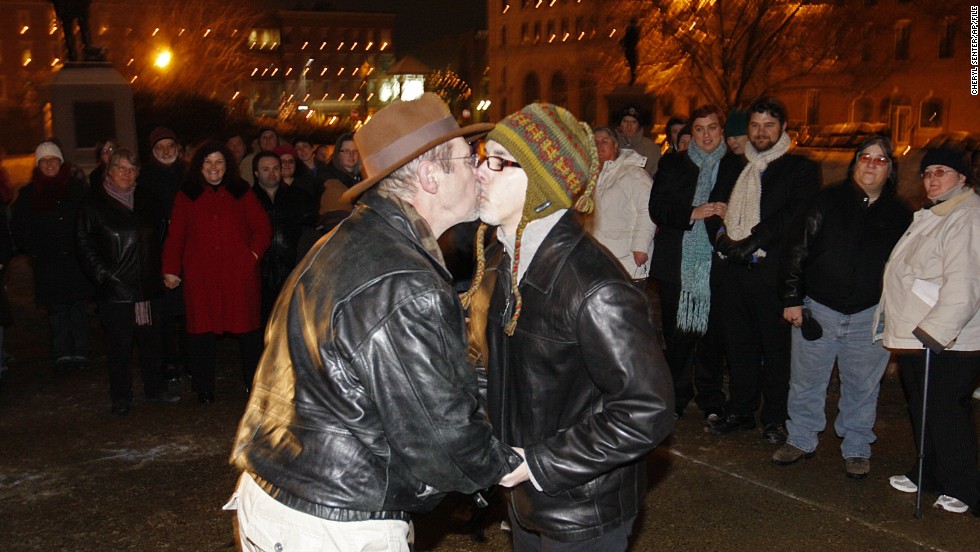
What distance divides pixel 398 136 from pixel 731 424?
15.7ft

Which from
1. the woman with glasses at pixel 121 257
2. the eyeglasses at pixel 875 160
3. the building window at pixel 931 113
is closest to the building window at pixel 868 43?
the building window at pixel 931 113

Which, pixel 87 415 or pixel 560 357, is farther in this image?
pixel 87 415

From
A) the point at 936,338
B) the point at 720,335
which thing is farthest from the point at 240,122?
the point at 936,338

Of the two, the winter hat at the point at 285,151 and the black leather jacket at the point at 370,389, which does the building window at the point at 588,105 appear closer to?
the winter hat at the point at 285,151

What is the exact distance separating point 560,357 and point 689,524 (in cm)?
277

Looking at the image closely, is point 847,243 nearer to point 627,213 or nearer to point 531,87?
point 627,213

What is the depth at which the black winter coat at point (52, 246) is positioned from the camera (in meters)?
8.36

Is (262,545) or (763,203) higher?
(763,203)

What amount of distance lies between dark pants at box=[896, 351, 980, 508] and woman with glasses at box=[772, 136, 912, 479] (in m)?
0.51

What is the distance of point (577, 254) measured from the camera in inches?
106

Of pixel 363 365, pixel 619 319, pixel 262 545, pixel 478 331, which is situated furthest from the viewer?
pixel 478 331

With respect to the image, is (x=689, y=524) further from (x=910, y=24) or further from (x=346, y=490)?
(x=910, y=24)

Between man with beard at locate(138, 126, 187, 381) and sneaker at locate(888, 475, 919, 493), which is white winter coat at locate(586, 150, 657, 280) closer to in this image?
sneaker at locate(888, 475, 919, 493)

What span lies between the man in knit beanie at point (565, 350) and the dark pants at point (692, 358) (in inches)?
157
